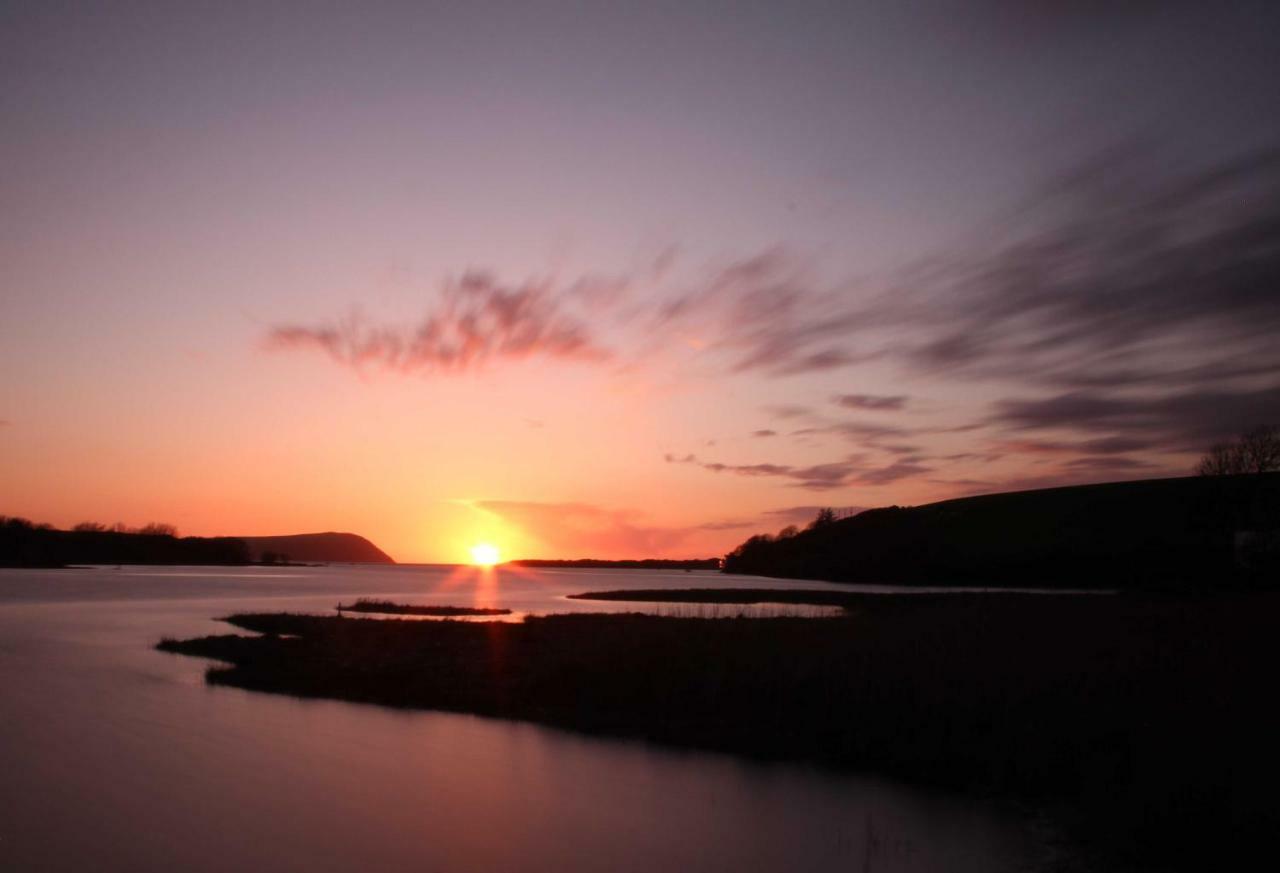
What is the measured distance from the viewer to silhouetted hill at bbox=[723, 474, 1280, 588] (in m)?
76.9

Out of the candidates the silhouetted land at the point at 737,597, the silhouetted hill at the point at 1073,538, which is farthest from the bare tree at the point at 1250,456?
the silhouetted land at the point at 737,597

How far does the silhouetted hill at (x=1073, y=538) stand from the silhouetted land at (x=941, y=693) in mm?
45390

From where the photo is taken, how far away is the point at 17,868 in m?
13.0

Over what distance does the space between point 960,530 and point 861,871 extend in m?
101

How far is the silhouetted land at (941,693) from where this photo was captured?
572 inches

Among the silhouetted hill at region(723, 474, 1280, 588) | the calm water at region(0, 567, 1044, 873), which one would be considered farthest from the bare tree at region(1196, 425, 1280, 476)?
the calm water at region(0, 567, 1044, 873)

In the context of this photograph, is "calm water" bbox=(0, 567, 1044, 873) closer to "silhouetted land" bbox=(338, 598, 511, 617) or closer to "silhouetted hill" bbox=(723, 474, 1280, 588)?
"silhouetted land" bbox=(338, 598, 511, 617)

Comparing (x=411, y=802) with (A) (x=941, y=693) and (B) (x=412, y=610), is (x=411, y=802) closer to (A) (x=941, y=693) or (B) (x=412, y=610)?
(A) (x=941, y=693)

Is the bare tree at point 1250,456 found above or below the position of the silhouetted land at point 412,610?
above

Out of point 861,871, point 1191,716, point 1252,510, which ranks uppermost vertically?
point 1252,510

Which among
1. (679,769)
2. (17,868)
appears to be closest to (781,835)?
(679,769)

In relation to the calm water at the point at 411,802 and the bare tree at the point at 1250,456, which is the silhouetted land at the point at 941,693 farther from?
the bare tree at the point at 1250,456

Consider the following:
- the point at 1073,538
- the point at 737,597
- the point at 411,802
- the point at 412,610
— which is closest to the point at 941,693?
the point at 411,802

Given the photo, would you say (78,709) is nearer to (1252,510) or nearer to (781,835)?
(781,835)
